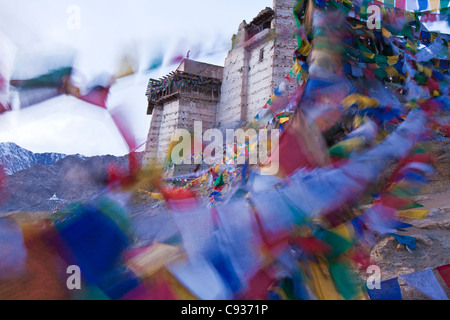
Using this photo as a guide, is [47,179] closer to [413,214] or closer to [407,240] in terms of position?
[413,214]

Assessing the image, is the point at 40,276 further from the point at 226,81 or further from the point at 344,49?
the point at 226,81

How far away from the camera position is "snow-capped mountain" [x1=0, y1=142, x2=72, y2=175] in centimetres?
2395

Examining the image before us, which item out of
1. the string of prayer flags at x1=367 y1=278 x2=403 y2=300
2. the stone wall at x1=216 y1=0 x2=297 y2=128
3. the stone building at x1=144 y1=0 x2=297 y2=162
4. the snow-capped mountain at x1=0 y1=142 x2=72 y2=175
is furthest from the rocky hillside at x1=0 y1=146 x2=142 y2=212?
the string of prayer flags at x1=367 y1=278 x2=403 y2=300

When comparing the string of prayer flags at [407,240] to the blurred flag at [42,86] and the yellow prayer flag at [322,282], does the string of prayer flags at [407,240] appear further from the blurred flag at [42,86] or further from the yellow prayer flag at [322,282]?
the blurred flag at [42,86]

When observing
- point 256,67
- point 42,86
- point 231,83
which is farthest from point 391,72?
point 231,83

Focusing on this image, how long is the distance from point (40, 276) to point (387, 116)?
4860mm

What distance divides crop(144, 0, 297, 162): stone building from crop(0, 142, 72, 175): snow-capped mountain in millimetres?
13428

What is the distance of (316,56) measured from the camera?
417cm

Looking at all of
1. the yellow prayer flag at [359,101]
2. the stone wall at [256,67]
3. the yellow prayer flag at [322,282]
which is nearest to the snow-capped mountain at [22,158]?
the stone wall at [256,67]

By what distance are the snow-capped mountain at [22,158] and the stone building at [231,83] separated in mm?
13428

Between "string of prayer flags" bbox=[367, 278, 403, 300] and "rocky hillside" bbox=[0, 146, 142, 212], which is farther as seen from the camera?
"rocky hillside" bbox=[0, 146, 142, 212]

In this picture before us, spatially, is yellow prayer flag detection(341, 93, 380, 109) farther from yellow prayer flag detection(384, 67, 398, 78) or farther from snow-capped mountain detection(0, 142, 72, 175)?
snow-capped mountain detection(0, 142, 72, 175)

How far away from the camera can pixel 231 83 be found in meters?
19.1

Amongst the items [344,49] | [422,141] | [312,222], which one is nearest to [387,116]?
[422,141]
